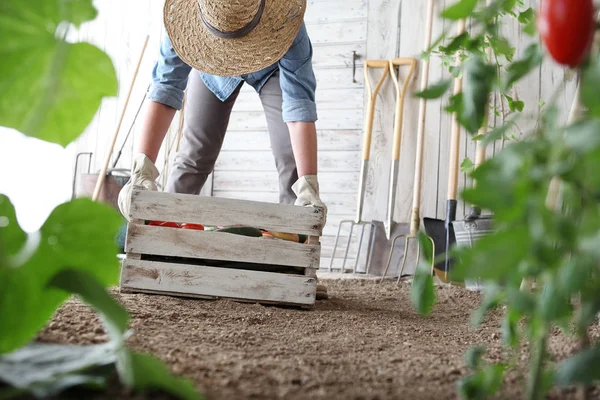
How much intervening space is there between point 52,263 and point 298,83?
1.50 meters

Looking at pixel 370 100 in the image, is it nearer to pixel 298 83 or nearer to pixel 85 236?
pixel 298 83

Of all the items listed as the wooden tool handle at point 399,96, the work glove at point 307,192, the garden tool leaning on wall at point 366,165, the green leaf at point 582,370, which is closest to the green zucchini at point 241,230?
the work glove at point 307,192

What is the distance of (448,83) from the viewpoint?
1.82 ft

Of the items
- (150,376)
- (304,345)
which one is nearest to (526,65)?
(150,376)

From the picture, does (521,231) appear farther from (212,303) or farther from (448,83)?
(212,303)

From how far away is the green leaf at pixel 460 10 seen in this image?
56 centimetres

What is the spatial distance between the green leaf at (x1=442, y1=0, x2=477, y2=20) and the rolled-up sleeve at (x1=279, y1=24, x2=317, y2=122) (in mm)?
1373

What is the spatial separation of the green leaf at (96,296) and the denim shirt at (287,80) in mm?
1446

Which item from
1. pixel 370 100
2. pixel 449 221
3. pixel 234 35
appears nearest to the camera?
pixel 234 35

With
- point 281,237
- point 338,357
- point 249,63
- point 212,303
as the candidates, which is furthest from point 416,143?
point 338,357

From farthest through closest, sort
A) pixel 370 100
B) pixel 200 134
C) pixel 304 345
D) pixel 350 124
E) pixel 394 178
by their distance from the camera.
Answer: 1. pixel 350 124
2. pixel 370 100
3. pixel 394 178
4. pixel 200 134
5. pixel 304 345

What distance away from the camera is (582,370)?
49 cm

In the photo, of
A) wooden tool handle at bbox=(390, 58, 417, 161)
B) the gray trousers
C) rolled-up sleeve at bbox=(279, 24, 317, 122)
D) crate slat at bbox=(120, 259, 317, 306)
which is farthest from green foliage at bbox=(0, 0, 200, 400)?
wooden tool handle at bbox=(390, 58, 417, 161)

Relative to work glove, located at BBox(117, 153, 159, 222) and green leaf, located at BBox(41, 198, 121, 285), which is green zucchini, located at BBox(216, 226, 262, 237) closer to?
work glove, located at BBox(117, 153, 159, 222)
